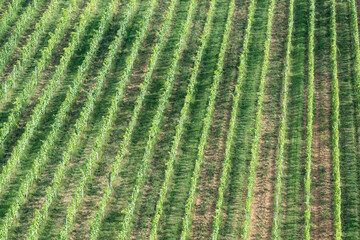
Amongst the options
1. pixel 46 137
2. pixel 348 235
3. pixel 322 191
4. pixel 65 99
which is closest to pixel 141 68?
pixel 65 99

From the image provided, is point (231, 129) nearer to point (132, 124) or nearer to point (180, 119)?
point (180, 119)

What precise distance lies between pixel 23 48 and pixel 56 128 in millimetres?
12199

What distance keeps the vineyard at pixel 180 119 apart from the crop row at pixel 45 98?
13 centimetres

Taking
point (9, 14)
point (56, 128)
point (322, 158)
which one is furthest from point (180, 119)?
point (9, 14)

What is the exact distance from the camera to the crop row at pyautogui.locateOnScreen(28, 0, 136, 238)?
45.1 m

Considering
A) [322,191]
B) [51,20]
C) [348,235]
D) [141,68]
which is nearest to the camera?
[348,235]

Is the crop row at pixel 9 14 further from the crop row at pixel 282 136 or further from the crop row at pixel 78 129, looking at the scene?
the crop row at pixel 282 136

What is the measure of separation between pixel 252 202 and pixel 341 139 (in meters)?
9.84

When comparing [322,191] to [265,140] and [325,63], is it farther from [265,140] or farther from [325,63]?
[325,63]

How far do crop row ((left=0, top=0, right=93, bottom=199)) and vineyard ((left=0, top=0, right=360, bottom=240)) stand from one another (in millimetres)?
127

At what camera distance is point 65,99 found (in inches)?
2159

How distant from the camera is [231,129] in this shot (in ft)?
170

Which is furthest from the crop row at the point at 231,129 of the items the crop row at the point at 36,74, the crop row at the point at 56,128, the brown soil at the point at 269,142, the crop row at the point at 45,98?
the crop row at the point at 36,74

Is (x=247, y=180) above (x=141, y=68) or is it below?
below
